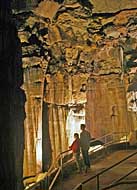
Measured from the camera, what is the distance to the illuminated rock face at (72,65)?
50.0 feet

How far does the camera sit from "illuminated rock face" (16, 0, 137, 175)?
50.0 feet

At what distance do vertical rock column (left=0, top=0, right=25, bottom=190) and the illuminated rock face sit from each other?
294 inches

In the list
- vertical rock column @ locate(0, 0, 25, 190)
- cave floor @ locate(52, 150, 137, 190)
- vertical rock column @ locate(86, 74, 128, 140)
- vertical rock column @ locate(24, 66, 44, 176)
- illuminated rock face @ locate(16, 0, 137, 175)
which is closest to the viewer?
vertical rock column @ locate(0, 0, 25, 190)

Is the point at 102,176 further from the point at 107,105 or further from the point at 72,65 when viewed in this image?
the point at 107,105

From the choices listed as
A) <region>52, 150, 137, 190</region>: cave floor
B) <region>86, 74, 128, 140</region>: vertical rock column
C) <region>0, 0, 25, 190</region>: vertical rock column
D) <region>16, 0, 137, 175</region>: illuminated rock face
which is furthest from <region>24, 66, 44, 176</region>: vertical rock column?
<region>0, 0, 25, 190</region>: vertical rock column

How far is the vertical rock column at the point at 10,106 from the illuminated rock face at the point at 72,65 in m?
7.46

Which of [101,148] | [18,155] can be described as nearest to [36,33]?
[101,148]

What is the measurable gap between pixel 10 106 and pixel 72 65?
550 inches

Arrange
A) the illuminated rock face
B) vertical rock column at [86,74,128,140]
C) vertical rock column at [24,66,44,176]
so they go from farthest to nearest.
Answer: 1. vertical rock column at [86,74,128,140]
2. vertical rock column at [24,66,44,176]
3. the illuminated rock face

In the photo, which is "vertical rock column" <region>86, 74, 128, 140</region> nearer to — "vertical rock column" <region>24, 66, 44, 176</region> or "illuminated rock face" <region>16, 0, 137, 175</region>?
"illuminated rock face" <region>16, 0, 137, 175</region>

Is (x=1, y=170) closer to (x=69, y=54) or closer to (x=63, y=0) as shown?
(x=63, y=0)

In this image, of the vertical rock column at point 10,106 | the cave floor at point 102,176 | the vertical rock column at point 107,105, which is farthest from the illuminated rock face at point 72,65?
the vertical rock column at point 10,106

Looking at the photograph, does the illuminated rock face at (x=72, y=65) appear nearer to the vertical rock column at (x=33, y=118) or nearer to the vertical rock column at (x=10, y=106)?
the vertical rock column at (x=33, y=118)

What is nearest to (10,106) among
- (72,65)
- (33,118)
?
(33,118)
